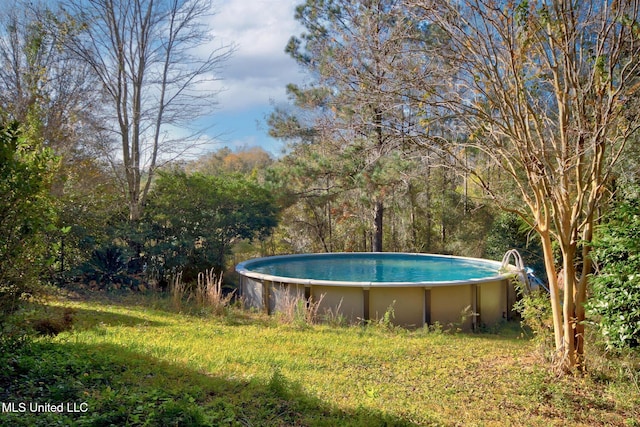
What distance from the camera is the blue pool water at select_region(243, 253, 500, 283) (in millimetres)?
10180

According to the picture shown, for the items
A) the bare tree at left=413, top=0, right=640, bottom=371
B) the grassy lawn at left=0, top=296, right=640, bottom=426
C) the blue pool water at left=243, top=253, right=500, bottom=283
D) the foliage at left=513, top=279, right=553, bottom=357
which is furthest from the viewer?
the blue pool water at left=243, top=253, right=500, bottom=283

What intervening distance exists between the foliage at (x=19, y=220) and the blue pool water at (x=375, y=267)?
655 cm

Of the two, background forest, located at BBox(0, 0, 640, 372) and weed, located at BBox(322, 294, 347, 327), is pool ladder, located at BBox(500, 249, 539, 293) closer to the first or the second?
background forest, located at BBox(0, 0, 640, 372)

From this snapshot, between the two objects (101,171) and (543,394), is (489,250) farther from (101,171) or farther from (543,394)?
(101,171)

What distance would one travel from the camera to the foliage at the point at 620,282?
3705 millimetres

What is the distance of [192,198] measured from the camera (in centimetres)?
1063

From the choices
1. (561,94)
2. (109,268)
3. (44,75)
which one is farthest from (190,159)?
(561,94)

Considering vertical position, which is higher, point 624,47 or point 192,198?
point 624,47

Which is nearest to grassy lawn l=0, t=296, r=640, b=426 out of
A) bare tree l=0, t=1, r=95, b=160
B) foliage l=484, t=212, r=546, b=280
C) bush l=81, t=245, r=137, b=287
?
bush l=81, t=245, r=137, b=287

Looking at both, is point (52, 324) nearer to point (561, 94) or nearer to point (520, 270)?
point (561, 94)

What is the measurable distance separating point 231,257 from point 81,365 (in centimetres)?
851

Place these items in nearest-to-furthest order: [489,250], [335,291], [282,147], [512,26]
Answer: [512,26], [335,291], [489,250], [282,147]

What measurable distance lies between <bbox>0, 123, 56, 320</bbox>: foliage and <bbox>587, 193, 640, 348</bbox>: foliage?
191 inches

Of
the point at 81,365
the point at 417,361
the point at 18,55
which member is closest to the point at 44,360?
the point at 81,365
